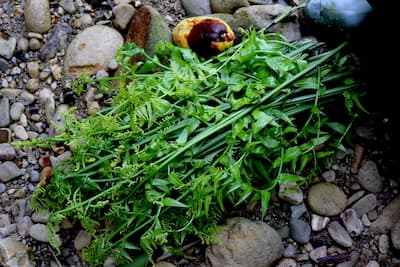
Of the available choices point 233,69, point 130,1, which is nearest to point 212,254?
point 233,69

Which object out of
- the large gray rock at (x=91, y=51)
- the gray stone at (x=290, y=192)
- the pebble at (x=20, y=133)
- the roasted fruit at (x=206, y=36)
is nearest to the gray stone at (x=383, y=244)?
the gray stone at (x=290, y=192)

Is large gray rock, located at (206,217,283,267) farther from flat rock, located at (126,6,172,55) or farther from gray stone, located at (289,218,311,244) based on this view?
flat rock, located at (126,6,172,55)

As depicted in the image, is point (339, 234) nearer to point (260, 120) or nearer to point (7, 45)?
point (260, 120)

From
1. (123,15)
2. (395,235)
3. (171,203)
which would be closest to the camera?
(171,203)

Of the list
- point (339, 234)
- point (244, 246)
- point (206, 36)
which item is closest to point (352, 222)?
point (339, 234)

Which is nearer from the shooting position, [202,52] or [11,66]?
[202,52]

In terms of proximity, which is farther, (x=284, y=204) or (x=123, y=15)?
(x=123, y=15)

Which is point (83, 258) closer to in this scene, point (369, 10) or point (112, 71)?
point (112, 71)
